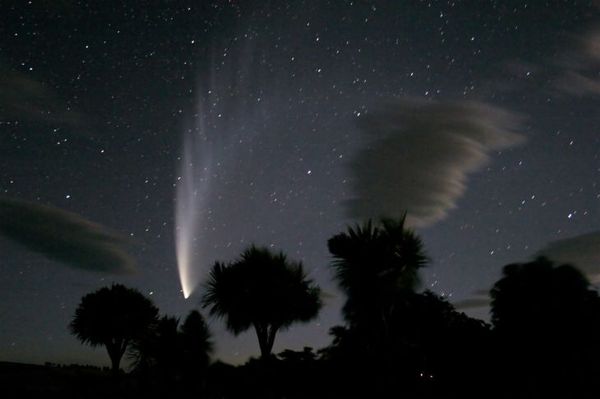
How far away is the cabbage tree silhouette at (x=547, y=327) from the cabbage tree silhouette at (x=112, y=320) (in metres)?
20.7

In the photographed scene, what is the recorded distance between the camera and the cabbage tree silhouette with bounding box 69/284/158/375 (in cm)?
3434

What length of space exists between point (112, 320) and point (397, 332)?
17.3 metres

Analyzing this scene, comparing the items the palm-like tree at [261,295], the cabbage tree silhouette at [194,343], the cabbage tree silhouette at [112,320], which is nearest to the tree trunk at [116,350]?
the cabbage tree silhouette at [112,320]

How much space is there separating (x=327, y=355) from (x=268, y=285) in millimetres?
4261

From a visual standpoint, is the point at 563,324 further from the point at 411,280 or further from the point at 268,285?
the point at 268,285

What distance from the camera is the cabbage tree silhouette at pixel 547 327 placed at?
20.4m

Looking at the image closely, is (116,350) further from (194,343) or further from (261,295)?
(261,295)

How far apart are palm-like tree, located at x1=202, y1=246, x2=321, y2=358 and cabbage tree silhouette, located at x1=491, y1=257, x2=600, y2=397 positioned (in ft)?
28.6

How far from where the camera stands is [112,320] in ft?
113

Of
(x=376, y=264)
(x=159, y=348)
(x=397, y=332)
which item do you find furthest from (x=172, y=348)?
(x=376, y=264)

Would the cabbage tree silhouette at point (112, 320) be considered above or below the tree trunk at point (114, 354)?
above

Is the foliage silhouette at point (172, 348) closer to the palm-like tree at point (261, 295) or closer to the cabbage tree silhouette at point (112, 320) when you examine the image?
the cabbage tree silhouette at point (112, 320)

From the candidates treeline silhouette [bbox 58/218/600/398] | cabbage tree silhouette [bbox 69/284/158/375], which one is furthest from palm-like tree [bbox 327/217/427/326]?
cabbage tree silhouette [bbox 69/284/158/375]

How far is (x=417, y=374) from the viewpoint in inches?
874
